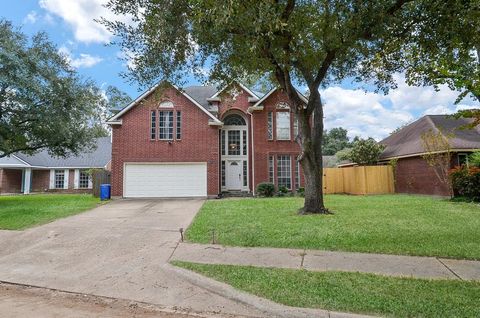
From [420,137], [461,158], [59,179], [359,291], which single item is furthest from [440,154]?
[59,179]

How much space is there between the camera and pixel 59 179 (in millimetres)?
35594

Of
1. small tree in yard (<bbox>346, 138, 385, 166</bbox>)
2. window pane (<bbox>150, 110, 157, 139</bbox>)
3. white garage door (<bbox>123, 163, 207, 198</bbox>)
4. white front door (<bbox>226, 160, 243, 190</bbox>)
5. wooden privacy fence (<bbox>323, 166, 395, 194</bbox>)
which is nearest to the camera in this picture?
white garage door (<bbox>123, 163, 207, 198</bbox>)

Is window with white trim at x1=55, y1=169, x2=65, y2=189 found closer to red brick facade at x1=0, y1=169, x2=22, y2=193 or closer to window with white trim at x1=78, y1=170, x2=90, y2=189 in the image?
window with white trim at x1=78, y1=170, x2=90, y2=189

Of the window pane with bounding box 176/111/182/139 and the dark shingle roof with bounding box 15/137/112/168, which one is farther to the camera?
the dark shingle roof with bounding box 15/137/112/168

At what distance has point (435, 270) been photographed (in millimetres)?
6383

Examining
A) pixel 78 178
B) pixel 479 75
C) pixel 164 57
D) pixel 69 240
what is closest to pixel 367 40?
pixel 479 75

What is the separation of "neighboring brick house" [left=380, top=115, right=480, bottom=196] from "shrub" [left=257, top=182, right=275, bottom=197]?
29.0 ft

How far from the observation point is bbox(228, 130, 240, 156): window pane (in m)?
24.3

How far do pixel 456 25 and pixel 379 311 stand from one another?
24.7ft

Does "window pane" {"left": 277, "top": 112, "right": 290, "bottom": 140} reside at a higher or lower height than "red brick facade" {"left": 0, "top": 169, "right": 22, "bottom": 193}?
higher

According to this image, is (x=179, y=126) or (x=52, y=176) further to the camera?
(x=52, y=176)

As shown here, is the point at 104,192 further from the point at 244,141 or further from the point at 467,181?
the point at 467,181

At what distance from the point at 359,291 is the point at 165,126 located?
60.4 feet

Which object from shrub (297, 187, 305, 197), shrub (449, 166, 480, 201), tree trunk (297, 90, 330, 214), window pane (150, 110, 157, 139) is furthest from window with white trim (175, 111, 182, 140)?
shrub (449, 166, 480, 201)
